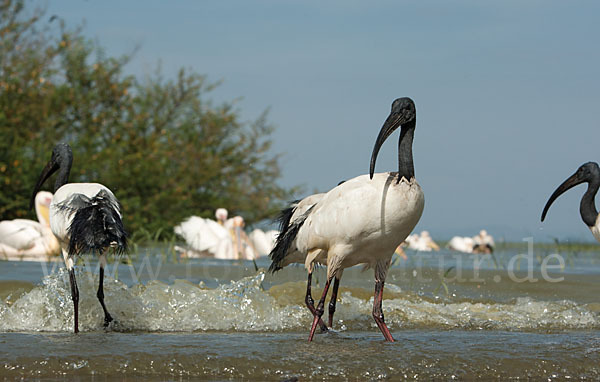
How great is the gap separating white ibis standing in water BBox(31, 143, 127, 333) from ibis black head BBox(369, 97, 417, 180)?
224 cm

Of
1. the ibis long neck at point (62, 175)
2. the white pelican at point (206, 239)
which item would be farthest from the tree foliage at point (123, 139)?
the ibis long neck at point (62, 175)

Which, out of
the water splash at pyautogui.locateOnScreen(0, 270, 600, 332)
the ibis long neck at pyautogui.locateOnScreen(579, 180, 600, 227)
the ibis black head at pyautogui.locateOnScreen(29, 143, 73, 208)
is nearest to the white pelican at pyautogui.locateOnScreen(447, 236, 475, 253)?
the ibis long neck at pyautogui.locateOnScreen(579, 180, 600, 227)

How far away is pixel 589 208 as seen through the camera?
9062 mm

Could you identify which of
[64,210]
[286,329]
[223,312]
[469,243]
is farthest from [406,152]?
[469,243]

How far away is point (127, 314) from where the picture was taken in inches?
272

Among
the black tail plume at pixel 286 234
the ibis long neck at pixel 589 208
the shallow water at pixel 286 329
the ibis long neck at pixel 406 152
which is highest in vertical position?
the ibis long neck at pixel 406 152

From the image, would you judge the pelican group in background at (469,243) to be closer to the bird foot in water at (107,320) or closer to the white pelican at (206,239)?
the white pelican at (206,239)

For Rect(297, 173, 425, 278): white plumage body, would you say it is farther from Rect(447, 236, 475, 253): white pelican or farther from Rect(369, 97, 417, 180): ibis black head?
Rect(447, 236, 475, 253): white pelican

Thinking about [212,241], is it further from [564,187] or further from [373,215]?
[373,215]

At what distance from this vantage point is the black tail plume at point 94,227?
20.9 ft

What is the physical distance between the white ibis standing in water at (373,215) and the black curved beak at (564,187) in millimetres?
4258

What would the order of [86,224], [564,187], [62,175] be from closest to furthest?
[86,224] < [62,175] < [564,187]

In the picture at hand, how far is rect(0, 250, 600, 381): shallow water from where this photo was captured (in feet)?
15.6

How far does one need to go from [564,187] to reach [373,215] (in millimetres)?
4795
